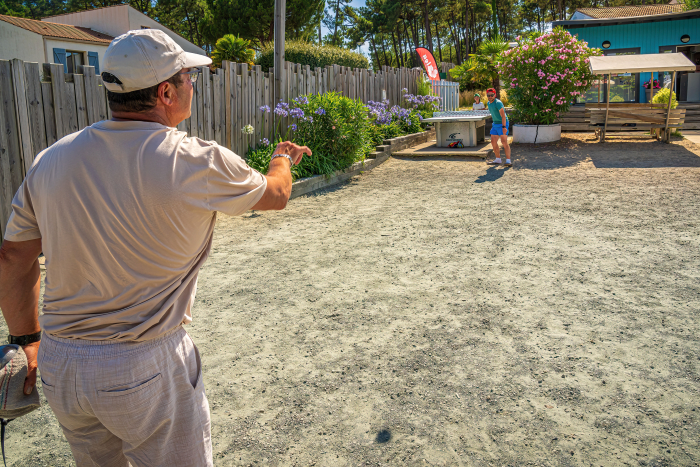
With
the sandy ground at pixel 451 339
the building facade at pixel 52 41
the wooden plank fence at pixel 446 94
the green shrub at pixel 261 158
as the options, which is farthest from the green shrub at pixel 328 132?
the building facade at pixel 52 41

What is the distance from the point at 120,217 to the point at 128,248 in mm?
96

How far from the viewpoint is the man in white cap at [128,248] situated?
1578 millimetres

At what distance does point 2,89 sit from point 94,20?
96.6ft

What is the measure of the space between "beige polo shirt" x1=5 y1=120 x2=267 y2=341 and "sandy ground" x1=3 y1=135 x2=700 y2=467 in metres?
1.45

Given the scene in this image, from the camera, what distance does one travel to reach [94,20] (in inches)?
1210

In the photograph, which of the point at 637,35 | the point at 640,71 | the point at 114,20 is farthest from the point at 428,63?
the point at 114,20

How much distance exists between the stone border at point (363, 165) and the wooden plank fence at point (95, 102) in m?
1.39

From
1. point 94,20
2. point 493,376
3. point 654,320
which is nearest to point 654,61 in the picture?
point 654,320

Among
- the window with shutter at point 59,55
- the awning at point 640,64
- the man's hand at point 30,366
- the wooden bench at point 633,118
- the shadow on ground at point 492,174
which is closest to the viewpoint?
the man's hand at point 30,366

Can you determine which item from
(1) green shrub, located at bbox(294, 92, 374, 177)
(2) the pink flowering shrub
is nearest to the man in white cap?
(1) green shrub, located at bbox(294, 92, 374, 177)

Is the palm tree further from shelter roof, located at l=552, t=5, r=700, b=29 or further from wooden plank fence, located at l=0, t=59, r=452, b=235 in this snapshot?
shelter roof, located at l=552, t=5, r=700, b=29

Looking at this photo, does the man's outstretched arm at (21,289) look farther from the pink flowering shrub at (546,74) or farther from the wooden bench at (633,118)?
the wooden bench at (633,118)

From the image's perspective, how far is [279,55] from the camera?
33.7 ft

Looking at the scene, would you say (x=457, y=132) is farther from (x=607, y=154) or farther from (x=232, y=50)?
(x=232, y=50)
